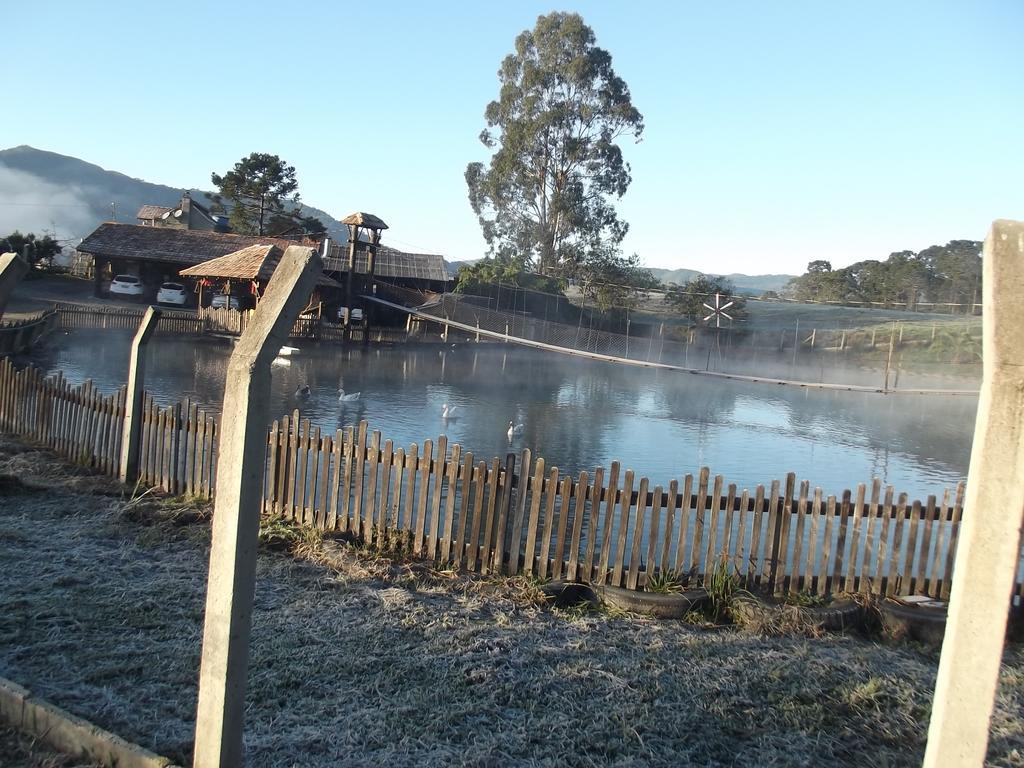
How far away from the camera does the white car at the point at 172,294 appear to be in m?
39.2

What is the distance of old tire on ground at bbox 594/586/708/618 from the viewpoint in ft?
19.6

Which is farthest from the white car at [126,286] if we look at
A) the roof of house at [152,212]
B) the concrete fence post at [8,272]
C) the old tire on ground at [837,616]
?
the old tire on ground at [837,616]

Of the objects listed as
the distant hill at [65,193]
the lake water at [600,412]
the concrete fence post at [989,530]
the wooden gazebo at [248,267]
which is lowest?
the lake water at [600,412]

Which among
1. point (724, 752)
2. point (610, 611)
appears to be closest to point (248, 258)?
point (610, 611)

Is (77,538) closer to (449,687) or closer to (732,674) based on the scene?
(449,687)

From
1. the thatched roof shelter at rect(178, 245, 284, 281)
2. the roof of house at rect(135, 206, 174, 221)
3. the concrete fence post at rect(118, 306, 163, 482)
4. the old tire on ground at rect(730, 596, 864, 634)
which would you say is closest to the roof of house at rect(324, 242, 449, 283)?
the thatched roof shelter at rect(178, 245, 284, 281)

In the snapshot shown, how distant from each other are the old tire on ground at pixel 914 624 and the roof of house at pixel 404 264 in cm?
4091

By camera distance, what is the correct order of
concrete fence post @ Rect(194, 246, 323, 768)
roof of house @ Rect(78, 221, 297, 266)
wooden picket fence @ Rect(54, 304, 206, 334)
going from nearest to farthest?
concrete fence post @ Rect(194, 246, 323, 768) → wooden picket fence @ Rect(54, 304, 206, 334) → roof of house @ Rect(78, 221, 297, 266)

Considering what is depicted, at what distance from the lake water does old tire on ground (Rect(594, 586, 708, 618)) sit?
624 cm

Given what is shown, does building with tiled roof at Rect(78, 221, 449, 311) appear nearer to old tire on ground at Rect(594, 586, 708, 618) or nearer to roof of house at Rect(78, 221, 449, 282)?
roof of house at Rect(78, 221, 449, 282)

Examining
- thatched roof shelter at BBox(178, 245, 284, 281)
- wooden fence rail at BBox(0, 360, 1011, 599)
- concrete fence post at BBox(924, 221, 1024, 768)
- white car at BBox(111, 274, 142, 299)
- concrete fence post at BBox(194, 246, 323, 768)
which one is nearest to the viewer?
concrete fence post at BBox(924, 221, 1024, 768)

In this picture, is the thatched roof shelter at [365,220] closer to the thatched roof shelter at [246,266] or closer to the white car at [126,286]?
the thatched roof shelter at [246,266]

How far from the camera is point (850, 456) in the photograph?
16.9 meters

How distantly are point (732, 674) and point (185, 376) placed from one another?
18.4 metres
